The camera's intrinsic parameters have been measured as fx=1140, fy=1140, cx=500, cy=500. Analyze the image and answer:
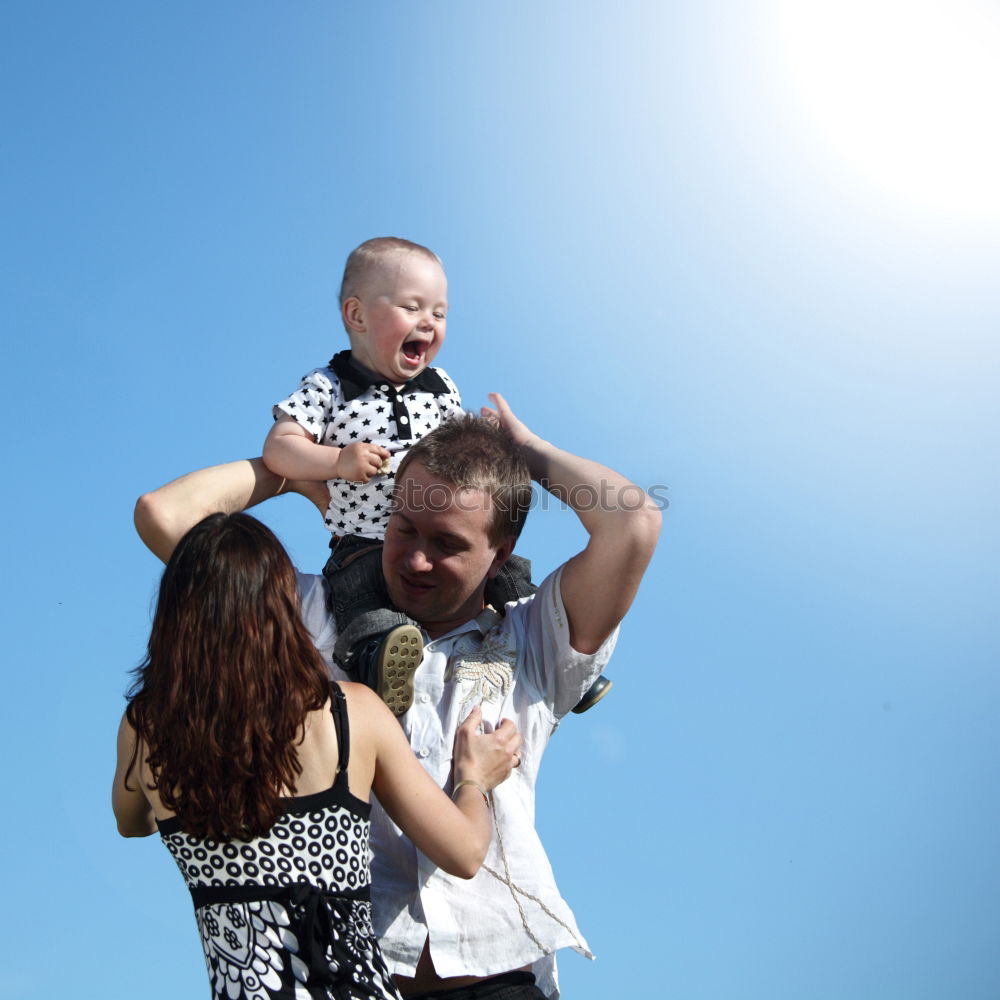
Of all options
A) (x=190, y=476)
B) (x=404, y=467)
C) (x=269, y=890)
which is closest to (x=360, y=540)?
(x=404, y=467)

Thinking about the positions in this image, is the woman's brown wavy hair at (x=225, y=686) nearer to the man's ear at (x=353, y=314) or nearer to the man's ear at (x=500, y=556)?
the man's ear at (x=500, y=556)

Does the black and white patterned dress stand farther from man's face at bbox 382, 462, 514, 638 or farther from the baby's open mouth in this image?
the baby's open mouth

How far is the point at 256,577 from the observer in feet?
8.14

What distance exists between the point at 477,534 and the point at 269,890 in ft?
4.86

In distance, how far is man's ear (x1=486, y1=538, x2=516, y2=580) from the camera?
149 inches

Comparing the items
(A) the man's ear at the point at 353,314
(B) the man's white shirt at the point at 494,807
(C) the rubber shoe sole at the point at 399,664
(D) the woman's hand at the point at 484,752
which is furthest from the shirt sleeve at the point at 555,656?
(A) the man's ear at the point at 353,314

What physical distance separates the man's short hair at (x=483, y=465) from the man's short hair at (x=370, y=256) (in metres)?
0.69

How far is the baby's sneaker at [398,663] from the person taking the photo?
10.7 ft

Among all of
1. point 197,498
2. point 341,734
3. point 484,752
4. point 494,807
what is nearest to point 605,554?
point 484,752

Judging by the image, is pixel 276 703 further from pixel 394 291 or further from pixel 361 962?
pixel 394 291

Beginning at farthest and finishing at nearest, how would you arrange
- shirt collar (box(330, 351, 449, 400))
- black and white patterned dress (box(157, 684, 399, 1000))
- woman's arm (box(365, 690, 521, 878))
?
shirt collar (box(330, 351, 449, 400)) → woman's arm (box(365, 690, 521, 878)) → black and white patterned dress (box(157, 684, 399, 1000))

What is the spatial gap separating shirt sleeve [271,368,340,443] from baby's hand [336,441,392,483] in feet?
0.79

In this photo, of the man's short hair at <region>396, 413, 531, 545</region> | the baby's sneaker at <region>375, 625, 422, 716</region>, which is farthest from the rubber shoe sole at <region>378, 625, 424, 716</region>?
the man's short hair at <region>396, 413, 531, 545</region>

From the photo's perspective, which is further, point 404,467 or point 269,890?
point 404,467
